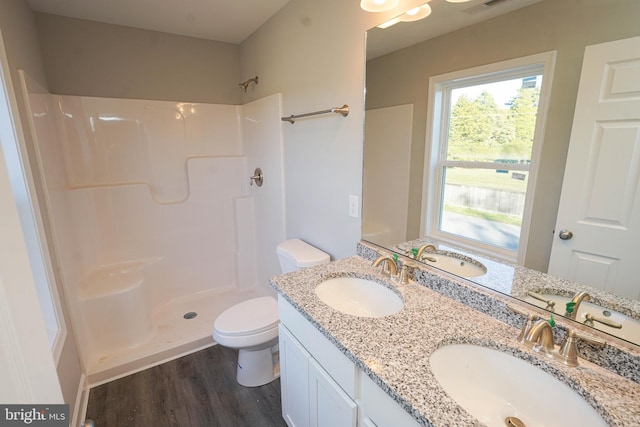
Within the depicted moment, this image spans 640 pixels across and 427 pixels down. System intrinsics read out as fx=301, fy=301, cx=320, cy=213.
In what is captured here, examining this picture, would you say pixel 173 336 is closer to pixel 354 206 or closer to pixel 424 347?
pixel 354 206

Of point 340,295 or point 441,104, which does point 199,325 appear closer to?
point 340,295

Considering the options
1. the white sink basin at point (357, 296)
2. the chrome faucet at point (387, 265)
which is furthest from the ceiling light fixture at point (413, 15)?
the white sink basin at point (357, 296)

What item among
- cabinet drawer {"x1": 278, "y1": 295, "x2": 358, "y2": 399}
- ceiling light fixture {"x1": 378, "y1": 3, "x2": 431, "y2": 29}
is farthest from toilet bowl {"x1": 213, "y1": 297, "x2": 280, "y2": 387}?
ceiling light fixture {"x1": 378, "y1": 3, "x2": 431, "y2": 29}

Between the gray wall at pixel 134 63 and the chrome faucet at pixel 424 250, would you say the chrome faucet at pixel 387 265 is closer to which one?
the chrome faucet at pixel 424 250

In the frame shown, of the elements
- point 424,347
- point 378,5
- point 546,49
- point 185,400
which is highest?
point 378,5

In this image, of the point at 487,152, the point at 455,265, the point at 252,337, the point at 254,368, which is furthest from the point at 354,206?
the point at 254,368

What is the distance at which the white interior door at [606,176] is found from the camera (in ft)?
2.57

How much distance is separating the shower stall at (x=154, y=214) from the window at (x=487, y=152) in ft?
4.20

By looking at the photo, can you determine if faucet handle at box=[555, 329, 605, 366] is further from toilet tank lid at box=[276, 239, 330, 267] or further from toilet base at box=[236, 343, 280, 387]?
toilet base at box=[236, 343, 280, 387]

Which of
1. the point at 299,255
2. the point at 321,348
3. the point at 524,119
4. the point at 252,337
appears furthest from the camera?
the point at 299,255

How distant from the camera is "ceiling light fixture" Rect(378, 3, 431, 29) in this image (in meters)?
1.22

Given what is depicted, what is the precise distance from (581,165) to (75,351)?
2.60 m

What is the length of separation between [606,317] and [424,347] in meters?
0.53

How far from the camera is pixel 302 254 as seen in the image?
73.9 inches
